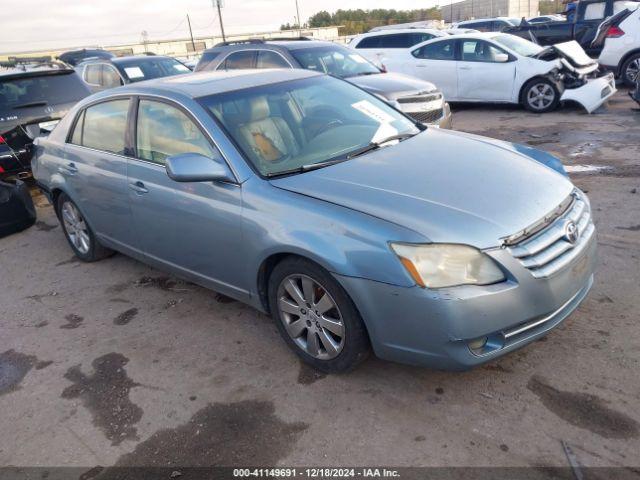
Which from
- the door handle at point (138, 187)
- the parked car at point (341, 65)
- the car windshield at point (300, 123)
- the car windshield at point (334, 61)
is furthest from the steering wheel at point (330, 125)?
the car windshield at point (334, 61)

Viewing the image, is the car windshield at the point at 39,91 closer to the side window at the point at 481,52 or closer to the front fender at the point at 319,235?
the front fender at the point at 319,235

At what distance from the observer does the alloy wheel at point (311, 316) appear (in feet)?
9.65

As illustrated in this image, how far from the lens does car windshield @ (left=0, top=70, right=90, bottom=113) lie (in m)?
7.16

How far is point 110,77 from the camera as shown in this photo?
11.6m

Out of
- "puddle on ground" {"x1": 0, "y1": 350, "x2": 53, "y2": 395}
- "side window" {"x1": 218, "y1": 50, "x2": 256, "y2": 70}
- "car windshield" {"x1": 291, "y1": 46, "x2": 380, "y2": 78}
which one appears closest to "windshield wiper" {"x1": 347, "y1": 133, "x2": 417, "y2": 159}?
"puddle on ground" {"x1": 0, "y1": 350, "x2": 53, "y2": 395}

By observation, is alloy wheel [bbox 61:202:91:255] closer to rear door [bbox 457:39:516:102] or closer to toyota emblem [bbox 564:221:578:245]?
toyota emblem [bbox 564:221:578:245]

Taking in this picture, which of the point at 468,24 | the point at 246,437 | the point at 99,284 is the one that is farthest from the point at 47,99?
the point at 468,24

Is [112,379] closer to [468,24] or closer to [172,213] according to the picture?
[172,213]

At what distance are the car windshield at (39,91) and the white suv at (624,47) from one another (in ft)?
33.6

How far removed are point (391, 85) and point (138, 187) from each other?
4.97 meters

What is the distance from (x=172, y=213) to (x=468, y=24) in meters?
21.7

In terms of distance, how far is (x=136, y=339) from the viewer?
377 cm

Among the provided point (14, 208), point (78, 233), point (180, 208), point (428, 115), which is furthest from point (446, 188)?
point (14, 208)

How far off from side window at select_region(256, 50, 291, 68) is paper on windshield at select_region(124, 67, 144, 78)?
389cm
